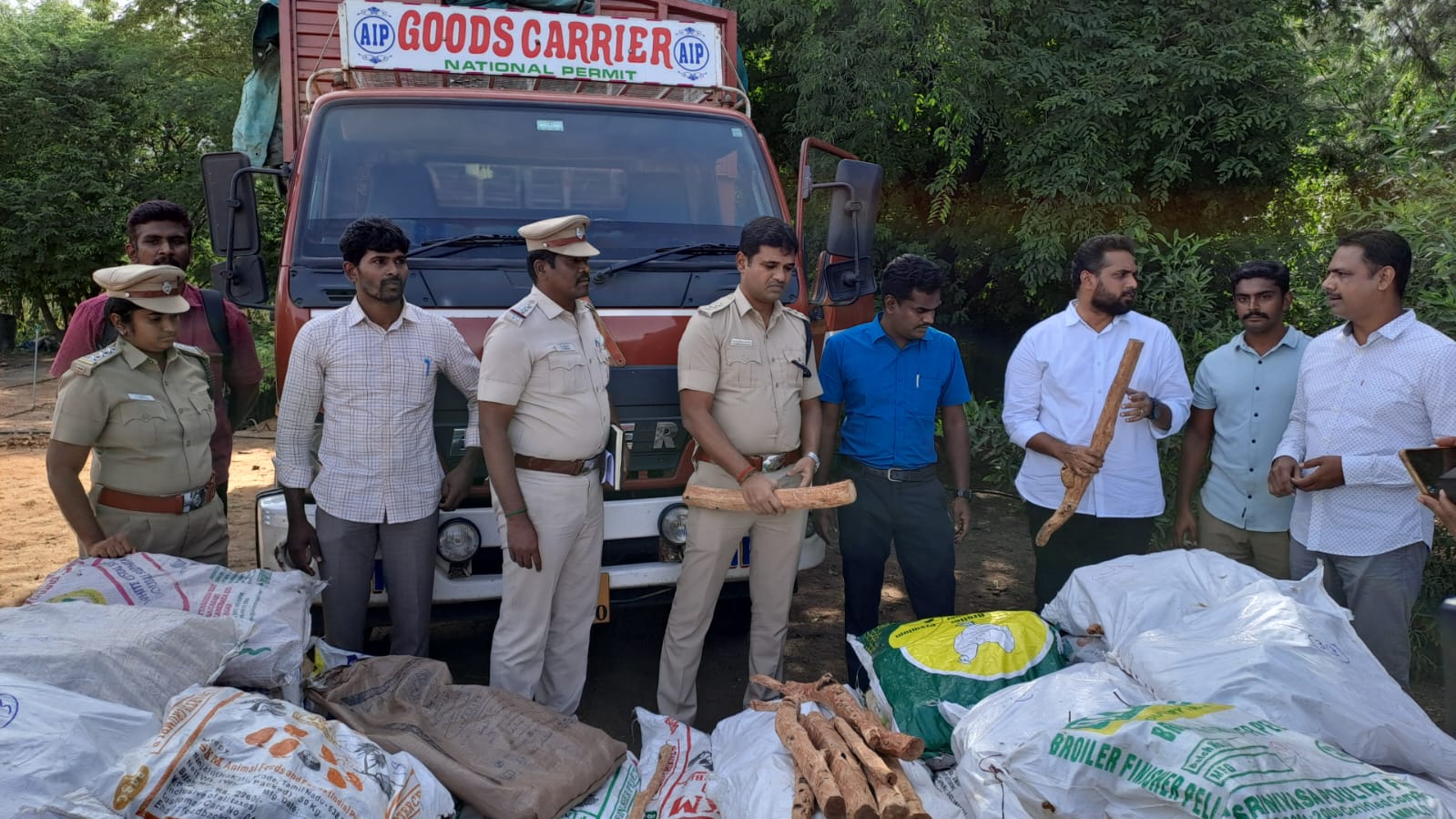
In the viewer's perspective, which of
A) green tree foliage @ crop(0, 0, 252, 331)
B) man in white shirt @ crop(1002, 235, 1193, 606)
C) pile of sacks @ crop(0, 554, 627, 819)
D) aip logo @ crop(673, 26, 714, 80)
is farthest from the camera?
green tree foliage @ crop(0, 0, 252, 331)

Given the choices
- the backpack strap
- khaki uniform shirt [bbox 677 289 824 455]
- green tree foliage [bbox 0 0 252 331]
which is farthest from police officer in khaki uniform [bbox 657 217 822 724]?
green tree foliage [bbox 0 0 252 331]

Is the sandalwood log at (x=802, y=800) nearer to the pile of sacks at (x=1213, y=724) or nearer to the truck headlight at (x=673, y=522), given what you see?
the pile of sacks at (x=1213, y=724)

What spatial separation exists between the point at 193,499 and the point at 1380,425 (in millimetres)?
3788

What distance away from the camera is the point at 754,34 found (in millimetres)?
9094

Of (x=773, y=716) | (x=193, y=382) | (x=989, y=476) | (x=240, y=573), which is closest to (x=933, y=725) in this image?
(x=773, y=716)

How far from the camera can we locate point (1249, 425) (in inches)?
143

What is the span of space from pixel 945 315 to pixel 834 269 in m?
4.60

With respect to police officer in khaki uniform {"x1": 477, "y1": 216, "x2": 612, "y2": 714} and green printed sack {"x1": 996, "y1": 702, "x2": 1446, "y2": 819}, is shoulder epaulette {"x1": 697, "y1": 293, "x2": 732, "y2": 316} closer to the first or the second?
police officer in khaki uniform {"x1": 477, "y1": 216, "x2": 612, "y2": 714}

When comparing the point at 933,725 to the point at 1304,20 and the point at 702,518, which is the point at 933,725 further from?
the point at 1304,20

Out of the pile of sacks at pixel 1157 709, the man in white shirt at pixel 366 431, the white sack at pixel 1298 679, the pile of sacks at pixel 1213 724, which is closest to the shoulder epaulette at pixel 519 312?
the man in white shirt at pixel 366 431

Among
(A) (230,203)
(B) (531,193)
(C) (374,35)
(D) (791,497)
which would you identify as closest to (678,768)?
(D) (791,497)

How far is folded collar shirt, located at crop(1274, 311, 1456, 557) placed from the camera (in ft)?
10.1

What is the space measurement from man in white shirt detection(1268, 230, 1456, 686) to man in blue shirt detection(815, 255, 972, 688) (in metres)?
1.22

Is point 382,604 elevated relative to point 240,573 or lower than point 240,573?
lower
